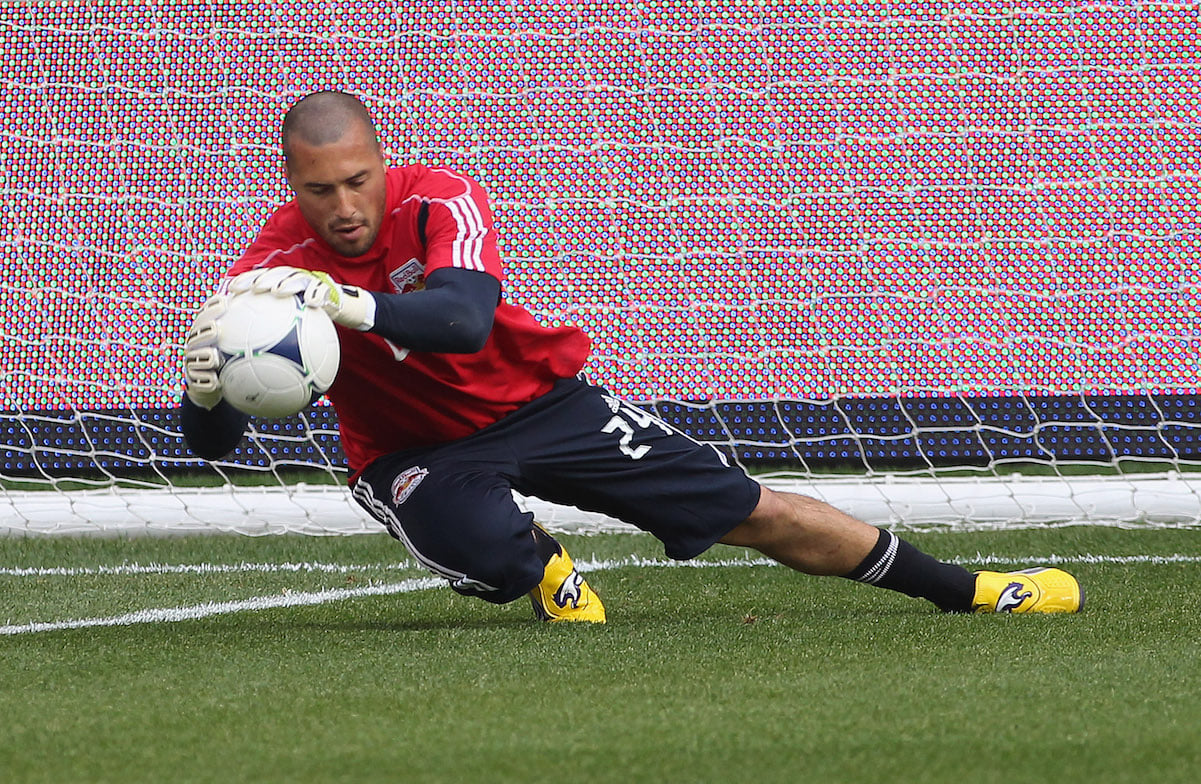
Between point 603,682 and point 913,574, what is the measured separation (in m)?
1.15

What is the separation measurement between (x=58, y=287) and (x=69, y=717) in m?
3.50

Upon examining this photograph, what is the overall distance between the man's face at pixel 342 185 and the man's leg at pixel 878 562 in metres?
1.12

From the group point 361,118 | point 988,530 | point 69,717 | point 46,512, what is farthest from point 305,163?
point 988,530

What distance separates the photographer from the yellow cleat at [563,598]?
3.44 m

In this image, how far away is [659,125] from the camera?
5.48m

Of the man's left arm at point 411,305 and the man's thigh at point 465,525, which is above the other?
the man's left arm at point 411,305

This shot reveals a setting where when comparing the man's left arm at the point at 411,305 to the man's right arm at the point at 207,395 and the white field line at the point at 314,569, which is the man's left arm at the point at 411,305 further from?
Result: the white field line at the point at 314,569

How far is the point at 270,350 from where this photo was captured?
274 centimetres

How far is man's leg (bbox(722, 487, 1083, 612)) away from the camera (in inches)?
134

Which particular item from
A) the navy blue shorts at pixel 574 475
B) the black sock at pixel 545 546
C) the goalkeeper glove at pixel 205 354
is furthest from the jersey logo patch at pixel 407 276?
the black sock at pixel 545 546

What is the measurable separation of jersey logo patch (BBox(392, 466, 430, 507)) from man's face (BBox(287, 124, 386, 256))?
0.53m

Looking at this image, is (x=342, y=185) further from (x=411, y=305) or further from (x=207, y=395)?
(x=207, y=395)

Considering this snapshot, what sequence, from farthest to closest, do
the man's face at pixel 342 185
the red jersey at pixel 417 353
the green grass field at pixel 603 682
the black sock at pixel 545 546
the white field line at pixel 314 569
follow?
the white field line at pixel 314 569 → the black sock at pixel 545 546 → the red jersey at pixel 417 353 → the man's face at pixel 342 185 → the green grass field at pixel 603 682

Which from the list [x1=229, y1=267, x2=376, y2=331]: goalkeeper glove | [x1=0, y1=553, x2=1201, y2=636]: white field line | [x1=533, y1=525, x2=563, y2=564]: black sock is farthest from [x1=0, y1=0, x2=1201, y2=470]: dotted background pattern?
[x1=229, y1=267, x2=376, y2=331]: goalkeeper glove
